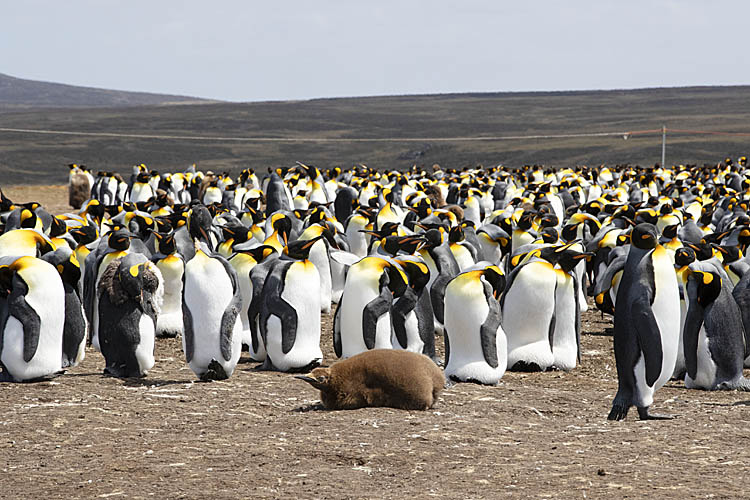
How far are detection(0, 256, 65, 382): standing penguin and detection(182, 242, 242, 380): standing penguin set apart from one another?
0.81 meters

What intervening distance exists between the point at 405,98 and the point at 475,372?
12871 cm

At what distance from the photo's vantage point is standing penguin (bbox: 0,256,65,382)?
6156 millimetres

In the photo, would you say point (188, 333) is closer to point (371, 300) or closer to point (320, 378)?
point (371, 300)

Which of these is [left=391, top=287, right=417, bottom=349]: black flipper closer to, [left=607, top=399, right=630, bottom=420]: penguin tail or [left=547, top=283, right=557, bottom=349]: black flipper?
[left=547, top=283, right=557, bottom=349]: black flipper

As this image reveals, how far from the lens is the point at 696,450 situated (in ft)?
14.9

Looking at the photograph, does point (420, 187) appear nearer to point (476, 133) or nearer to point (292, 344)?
point (292, 344)

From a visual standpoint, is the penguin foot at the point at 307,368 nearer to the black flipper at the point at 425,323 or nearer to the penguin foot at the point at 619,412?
the black flipper at the point at 425,323

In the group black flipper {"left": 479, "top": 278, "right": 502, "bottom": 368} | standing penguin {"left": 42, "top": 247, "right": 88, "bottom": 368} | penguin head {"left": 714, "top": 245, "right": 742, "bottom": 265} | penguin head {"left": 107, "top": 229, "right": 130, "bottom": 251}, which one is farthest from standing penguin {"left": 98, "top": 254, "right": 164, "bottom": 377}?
penguin head {"left": 714, "top": 245, "right": 742, "bottom": 265}

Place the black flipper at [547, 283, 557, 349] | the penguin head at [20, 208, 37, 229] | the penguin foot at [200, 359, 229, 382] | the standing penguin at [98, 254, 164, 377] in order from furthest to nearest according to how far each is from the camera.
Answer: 1. the penguin head at [20, 208, 37, 229]
2. the black flipper at [547, 283, 557, 349]
3. the penguin foot at [200, 359, 229, 382]
4. the standing penguin at [98, 254, 164, 377]

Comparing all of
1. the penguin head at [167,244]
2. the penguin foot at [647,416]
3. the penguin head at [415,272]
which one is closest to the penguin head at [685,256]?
the penguin foot at [647,416]

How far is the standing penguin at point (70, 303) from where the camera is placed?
22.3 ft

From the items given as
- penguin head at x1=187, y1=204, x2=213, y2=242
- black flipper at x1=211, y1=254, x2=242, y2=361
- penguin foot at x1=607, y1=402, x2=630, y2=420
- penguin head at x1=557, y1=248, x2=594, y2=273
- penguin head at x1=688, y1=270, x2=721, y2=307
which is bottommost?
penguin foot at x1=607, y1=402, x2=630, y2=420

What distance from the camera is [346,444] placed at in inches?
184

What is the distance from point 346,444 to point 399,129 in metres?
77.2
